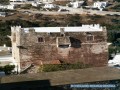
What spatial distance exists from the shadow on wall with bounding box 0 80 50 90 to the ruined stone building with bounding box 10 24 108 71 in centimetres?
1187

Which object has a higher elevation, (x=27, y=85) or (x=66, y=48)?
(x=27, y=85)

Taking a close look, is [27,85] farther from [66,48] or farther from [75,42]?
[75,42]

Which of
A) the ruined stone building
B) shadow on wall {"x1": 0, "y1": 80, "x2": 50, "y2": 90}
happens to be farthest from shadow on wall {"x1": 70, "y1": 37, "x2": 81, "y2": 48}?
shadow on wall {"x1": 0, "y1": 80, "x2": 50, "y2": 90}

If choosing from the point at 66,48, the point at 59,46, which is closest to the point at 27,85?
the point at 59,46

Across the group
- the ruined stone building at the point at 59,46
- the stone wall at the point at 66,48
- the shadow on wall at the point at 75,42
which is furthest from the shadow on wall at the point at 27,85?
the shadow on wall at the point at 75,42

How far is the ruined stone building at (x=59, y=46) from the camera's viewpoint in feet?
97.8

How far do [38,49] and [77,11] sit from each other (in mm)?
74364

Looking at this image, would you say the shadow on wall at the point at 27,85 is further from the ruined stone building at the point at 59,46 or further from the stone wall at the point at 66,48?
the stone wall at the point at 66,48

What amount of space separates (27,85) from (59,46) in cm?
1289

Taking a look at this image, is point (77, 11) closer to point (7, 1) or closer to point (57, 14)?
point (57, 14)

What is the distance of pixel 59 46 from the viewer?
30.0 metres

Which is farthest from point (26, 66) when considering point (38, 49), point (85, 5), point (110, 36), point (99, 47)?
point (85, 5)

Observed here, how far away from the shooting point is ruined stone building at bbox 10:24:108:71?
97.8 ft

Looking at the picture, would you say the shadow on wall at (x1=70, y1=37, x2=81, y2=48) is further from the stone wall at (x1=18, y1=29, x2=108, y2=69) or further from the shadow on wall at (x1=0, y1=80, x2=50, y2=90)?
the shadow on wall at (x1=0, y1=80, x2=50, y2=90)
